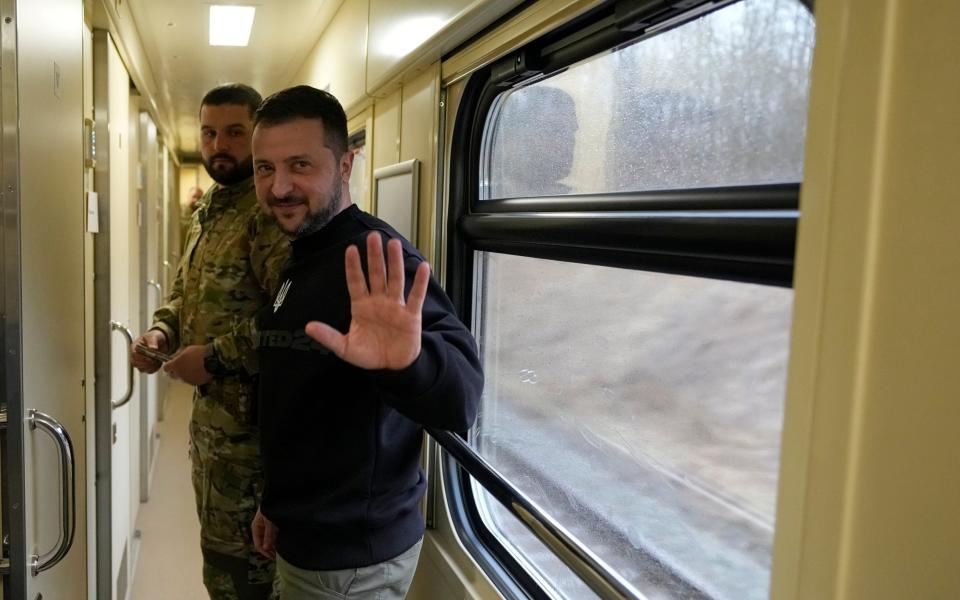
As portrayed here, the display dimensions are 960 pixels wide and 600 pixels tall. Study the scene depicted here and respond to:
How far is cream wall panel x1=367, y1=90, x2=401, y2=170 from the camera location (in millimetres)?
2617

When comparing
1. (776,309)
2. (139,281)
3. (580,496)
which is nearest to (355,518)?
(580,496)

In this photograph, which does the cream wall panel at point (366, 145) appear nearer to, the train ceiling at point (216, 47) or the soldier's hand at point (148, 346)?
the train ceiling at point (216, 47)

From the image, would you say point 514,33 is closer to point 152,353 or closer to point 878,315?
point 878,315

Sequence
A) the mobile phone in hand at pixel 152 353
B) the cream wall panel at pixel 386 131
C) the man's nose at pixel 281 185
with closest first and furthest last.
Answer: the man's nose at pixel 281 185 < the mobile phone in hand at pixel 152 353 < the cream wall panel at pixel 386 131

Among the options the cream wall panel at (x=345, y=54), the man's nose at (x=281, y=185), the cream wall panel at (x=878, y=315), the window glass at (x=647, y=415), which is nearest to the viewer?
the cream wall panel at (x=878, y=315)

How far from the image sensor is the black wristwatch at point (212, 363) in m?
1.93

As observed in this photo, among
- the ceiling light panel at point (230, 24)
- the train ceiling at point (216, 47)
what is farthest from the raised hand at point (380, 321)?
the ceiling light panel at point (230, 24)

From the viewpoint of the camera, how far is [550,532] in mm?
1455

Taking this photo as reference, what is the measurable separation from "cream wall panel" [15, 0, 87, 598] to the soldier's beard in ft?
1.78

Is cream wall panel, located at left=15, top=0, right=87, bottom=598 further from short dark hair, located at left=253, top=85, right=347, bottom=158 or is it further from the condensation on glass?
the condensation on glass

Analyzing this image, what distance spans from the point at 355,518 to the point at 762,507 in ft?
2.55

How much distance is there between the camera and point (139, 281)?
4211mm

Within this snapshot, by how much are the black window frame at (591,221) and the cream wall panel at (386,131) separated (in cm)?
60

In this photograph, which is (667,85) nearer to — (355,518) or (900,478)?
(900,478)
